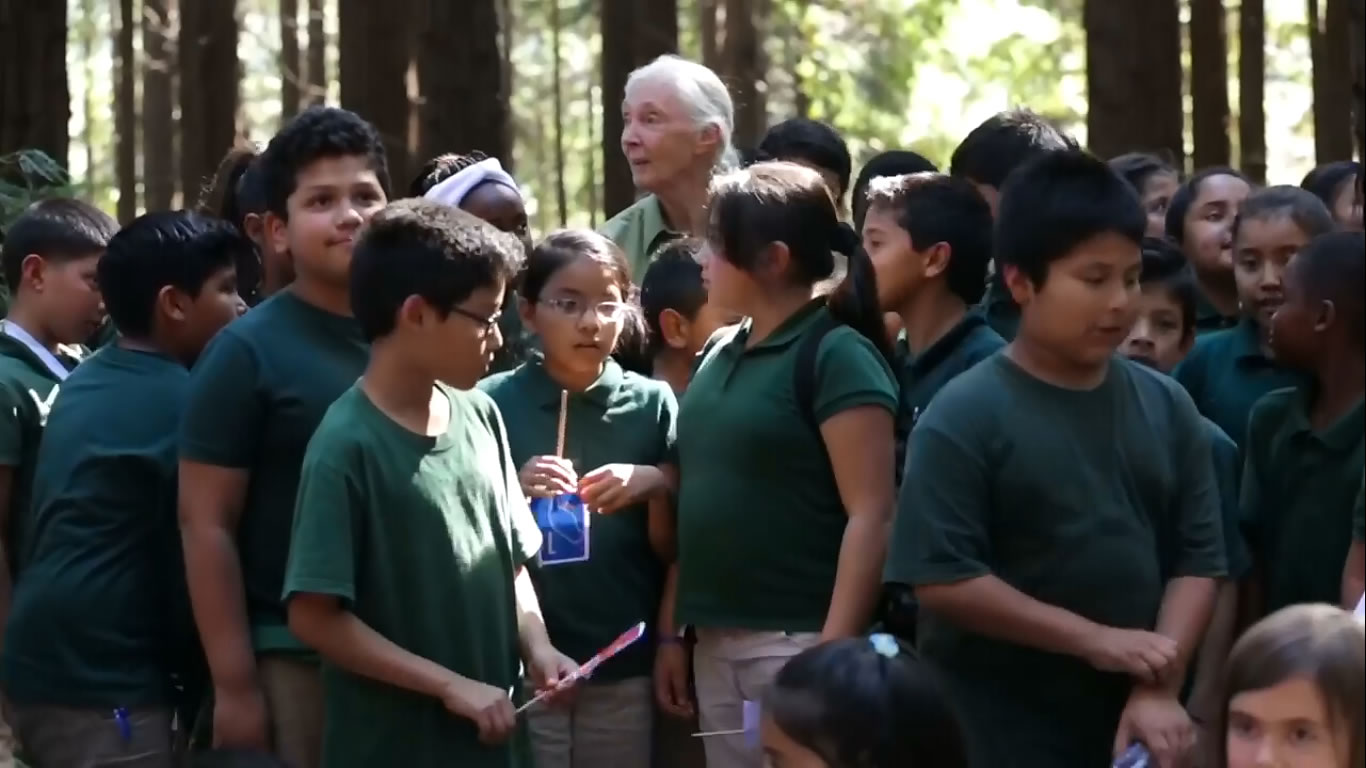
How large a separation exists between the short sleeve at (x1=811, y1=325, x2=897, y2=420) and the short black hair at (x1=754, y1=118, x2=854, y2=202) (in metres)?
2.85

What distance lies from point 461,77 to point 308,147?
25.8 ft

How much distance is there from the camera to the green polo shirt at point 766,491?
518cm

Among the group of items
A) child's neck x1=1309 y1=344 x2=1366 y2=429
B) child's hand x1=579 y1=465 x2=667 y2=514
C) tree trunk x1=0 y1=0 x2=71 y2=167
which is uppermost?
tree trunk x1=0 y1=0 x2=71 y2=167

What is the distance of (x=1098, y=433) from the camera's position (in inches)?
179

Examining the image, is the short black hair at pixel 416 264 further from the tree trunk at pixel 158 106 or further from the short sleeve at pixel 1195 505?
the tree trunk at pixel 158 106

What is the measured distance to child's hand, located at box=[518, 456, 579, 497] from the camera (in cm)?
562

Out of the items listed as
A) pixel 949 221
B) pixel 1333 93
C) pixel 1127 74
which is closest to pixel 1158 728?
pixel 949 221

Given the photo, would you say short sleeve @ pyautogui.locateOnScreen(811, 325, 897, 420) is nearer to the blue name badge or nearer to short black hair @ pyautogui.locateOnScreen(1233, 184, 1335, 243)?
the blue name badge

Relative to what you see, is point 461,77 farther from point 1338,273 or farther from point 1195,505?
point 1338,273

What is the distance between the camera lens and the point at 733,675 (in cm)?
532

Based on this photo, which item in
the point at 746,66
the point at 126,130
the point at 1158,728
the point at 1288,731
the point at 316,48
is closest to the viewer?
the point at 1288,731

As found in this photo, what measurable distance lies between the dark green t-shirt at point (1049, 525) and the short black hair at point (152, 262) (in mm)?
2240

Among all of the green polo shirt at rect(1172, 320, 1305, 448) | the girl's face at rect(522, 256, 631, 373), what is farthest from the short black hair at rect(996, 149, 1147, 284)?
the girl's face at rect(522, 256, 631, 373)

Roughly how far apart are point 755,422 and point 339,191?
4.16 feet
